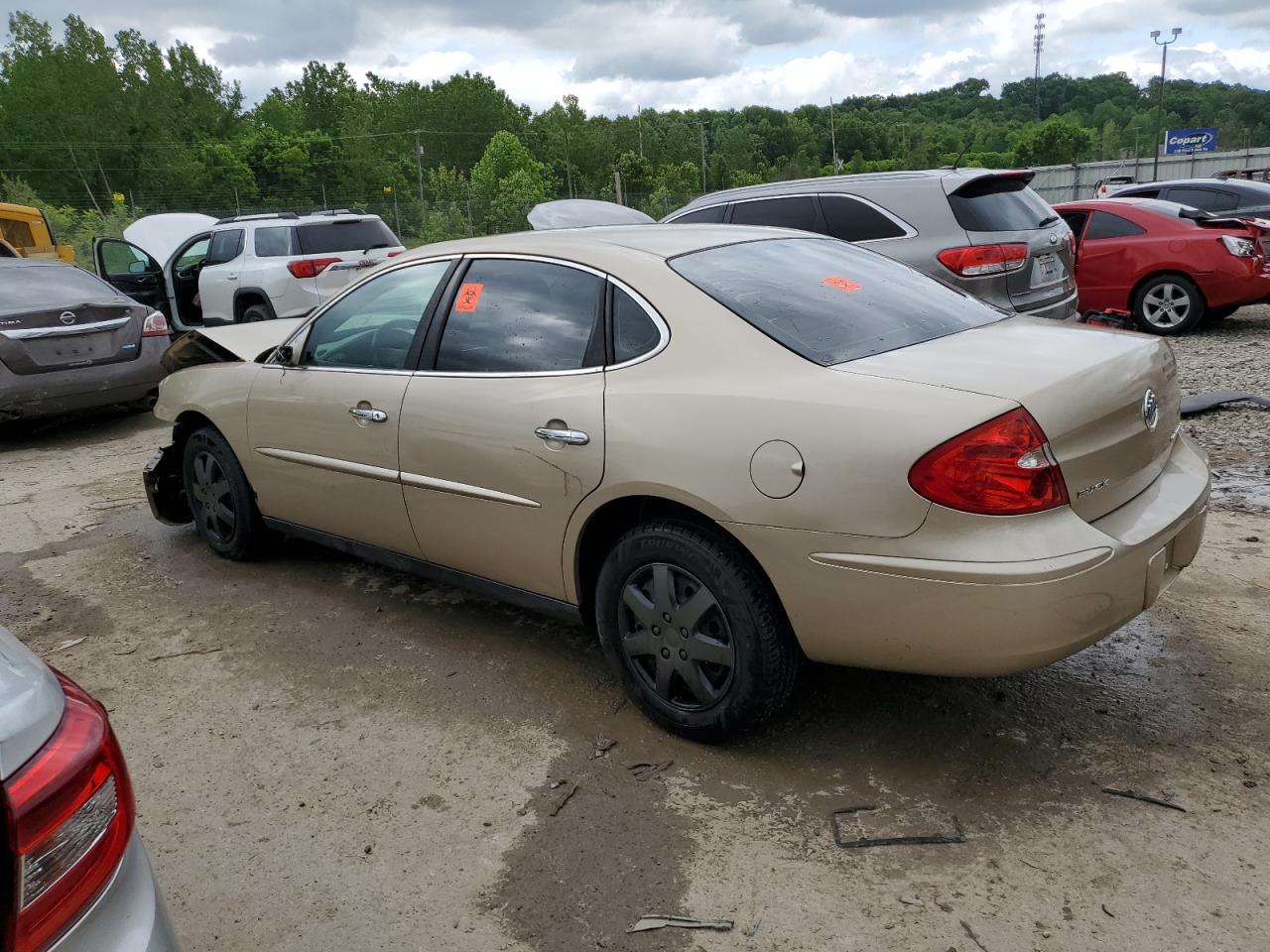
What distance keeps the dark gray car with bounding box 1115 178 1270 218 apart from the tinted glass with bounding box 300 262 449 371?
37.5 ft

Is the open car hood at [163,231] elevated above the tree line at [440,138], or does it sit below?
below

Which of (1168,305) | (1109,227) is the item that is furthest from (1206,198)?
(1168,305)

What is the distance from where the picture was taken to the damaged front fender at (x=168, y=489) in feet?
17.9

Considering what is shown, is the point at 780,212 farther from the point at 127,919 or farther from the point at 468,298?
the point at 127,919

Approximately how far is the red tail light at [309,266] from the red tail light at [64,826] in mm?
10219

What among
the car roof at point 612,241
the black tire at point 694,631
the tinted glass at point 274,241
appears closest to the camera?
the black tire at point 694,631

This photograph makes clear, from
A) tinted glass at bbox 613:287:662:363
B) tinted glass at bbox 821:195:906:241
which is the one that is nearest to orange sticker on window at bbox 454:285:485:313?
tinted glass at bbox 613:287:662:363

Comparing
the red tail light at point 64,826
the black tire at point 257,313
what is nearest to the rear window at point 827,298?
the red tail light at point 64,826

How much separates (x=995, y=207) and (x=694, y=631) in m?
5.35

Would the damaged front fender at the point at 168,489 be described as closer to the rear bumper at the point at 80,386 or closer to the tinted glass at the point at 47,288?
the rear bumper at the point at 80,386

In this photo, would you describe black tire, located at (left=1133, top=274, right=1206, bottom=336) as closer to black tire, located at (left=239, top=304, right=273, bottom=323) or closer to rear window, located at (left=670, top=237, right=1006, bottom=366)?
rear window, located at (left=670, top=237, right=1006, bottom=366)

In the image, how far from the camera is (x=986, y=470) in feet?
8.59

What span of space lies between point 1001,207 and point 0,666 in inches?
279

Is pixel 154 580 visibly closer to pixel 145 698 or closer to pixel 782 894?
pixel 145 698
